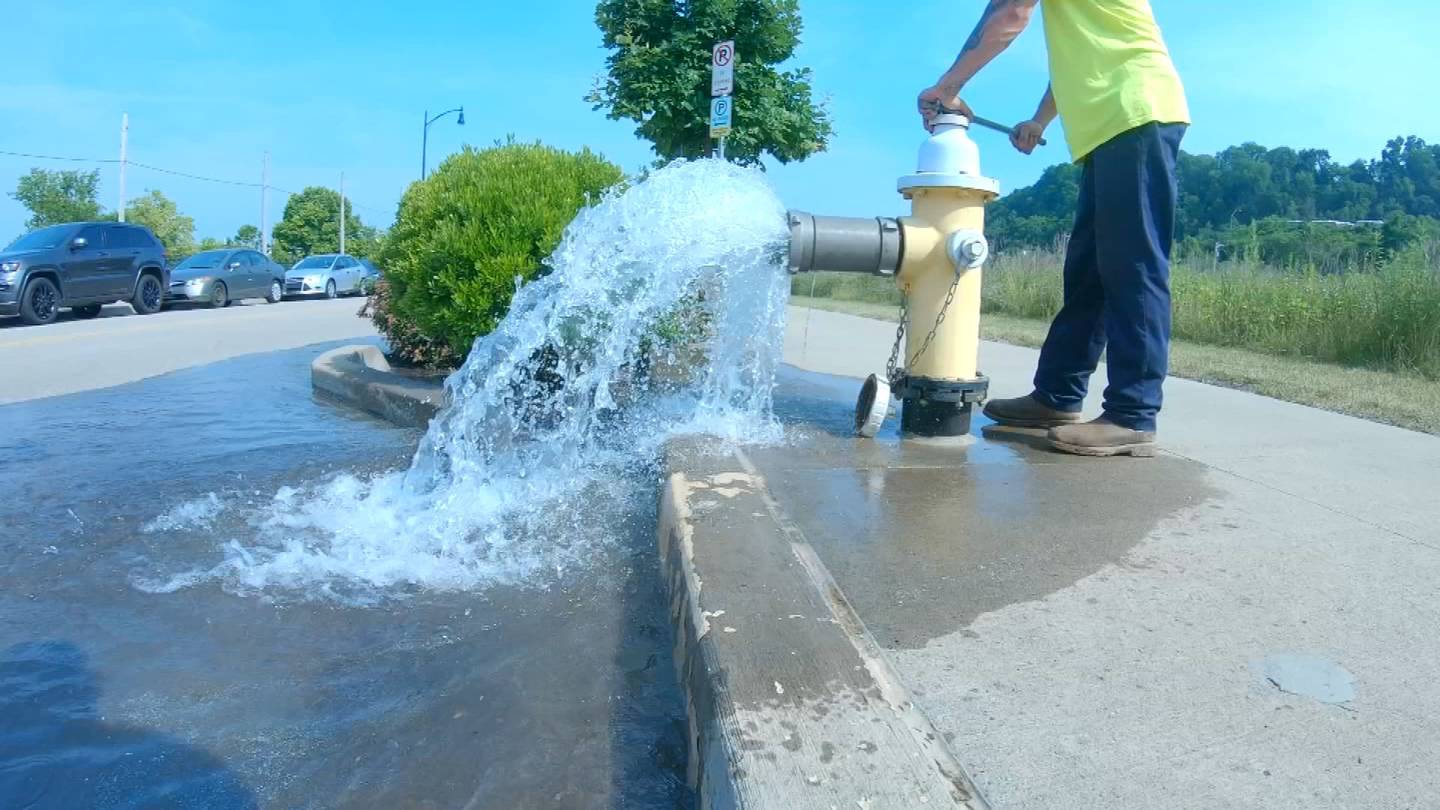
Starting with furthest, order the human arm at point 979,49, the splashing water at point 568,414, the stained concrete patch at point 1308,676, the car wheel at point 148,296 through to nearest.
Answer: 1. the car wheel at point 148,296
2. the human arm at point 979,49
3. the splashing water at point 568,414
4. the stained concrete patch at point 1308,676

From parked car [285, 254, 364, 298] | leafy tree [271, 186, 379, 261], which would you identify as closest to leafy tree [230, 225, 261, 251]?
leafy tree [271, 186, 379, 261]

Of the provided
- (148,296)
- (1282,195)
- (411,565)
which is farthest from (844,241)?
(1282,195)

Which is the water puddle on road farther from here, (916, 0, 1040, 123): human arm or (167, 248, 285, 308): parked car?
(167, 248, 285, 308): parked car

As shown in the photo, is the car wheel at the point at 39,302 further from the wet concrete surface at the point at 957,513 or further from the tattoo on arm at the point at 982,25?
the tattoo on arm at the point at 982,25

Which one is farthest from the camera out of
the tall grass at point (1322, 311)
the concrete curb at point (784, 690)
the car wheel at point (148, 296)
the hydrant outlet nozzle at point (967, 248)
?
the car wheel at point (148, 296)

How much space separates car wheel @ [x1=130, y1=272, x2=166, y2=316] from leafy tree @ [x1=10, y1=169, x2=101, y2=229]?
27416 millimetres

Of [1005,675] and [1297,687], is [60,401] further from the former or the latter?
[1297,687]

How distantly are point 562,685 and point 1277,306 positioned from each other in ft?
32.6

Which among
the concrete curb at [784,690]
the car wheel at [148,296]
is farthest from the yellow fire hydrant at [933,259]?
the car wheel at [148,296]

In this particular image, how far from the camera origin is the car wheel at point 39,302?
48.4ft

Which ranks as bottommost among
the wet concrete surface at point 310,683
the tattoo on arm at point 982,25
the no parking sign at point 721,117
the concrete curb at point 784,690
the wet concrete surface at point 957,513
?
the wet concrete surface at point 310,683

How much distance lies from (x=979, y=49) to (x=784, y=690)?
2845 millimetres

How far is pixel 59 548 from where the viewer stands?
10.4ft

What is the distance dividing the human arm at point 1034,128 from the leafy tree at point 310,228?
52.4 meters
